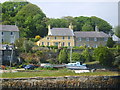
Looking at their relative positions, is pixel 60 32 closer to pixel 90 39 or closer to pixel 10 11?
pixel 90 39

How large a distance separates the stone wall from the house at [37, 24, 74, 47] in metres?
22.1

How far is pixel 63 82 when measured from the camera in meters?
28.7

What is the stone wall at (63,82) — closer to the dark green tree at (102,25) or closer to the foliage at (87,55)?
the foliage at (87,55)

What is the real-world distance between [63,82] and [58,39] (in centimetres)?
2361

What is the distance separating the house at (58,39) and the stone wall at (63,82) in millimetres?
22059

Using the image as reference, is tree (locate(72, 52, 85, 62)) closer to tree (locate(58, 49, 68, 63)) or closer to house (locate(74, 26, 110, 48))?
tree (locate(58, 49, 68, 63))

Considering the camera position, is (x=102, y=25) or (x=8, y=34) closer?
(x=8, y=34)

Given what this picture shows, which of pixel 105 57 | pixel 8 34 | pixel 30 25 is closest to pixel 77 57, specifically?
pixel 105 57

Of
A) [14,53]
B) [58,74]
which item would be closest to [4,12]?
[14,53]

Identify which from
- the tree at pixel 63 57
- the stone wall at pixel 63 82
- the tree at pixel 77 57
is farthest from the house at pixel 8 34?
the stone wall at pixel 63 82

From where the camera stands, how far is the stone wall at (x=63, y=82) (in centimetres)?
2784

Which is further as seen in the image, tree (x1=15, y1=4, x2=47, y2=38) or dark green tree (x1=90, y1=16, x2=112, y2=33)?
dark green tree (x1=90, y1=16, x2=112, y2=33)

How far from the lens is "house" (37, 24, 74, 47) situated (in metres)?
51.3

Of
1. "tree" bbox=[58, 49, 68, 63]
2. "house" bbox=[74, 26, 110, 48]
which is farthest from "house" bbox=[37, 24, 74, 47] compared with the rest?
"tree" bbox=[58, 49, 68, 63]
